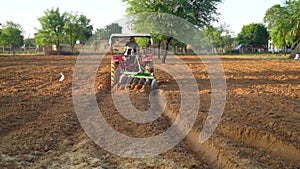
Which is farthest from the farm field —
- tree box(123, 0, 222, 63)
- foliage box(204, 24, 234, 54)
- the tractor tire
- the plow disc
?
foliage box(204, 24, 234, 54)

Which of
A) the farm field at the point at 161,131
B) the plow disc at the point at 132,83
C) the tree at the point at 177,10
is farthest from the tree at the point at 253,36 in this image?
the farm field at the point at 161,131

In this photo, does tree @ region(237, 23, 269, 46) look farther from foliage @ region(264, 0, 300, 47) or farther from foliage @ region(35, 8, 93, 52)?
foliage @ region(35, 8, 93, 52)

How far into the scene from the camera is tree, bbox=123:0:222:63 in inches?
1097

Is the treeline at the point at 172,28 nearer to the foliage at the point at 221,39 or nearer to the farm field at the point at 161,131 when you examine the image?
the foliage at the point at 221,39

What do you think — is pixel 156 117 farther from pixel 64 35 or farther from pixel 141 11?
pixel 64 35

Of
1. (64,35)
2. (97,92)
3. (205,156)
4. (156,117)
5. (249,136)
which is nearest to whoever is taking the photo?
(205,156)

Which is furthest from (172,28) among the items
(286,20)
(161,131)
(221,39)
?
(221,39)

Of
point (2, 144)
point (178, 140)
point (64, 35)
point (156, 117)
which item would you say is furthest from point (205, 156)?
point (64, 35)

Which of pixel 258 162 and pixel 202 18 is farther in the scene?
pixel 202 18

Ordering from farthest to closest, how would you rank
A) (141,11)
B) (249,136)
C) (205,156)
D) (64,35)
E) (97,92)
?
(64,35) → (141,11) → (97,92) → (249,136) → (205,156)

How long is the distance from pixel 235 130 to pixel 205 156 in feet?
4.59

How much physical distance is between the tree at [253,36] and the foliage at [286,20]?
4159cm

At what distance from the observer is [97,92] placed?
1264 cm

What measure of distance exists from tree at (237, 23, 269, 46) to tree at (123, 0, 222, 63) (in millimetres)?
72473
